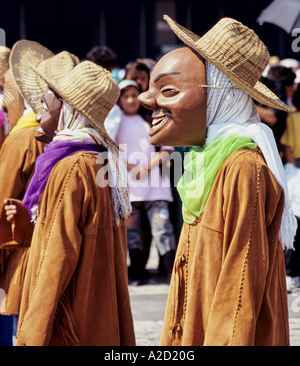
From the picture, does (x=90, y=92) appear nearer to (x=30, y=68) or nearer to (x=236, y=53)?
(x=236, y=53)

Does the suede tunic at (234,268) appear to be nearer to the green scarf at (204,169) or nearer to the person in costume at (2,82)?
the green scarf at (204,169)

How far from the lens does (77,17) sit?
1502 centimetres

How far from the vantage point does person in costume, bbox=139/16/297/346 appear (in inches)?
108

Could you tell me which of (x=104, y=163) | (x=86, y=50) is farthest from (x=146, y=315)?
(x=86, y=50)

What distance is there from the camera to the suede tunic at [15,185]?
4.56m

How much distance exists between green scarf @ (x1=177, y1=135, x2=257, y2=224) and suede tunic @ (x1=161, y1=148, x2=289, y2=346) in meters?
0.03

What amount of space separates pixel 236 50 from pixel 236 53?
0.01m

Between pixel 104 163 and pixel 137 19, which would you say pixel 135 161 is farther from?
pixel 137 19

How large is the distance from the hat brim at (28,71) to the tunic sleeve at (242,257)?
2560 mm

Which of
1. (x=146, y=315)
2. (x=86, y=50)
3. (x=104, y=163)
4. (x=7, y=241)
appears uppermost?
(x=86, y=50)

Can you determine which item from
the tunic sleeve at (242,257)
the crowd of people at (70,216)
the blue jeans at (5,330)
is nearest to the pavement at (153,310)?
the blue jeans at (5,330)

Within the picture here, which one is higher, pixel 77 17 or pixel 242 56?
pixel 77 17

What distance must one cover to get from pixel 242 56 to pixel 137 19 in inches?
494

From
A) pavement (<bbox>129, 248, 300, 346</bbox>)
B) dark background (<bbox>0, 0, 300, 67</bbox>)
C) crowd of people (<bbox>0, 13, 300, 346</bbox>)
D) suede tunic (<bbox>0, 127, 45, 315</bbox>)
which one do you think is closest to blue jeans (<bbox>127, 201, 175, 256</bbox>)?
pavement (<bbox>129, 248, 300, 346</bbox>)
